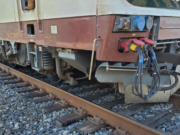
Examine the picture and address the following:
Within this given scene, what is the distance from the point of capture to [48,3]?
384 cm

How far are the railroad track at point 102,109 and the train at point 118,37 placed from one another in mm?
275

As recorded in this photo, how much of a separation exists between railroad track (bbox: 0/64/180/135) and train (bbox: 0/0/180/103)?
0.27 m

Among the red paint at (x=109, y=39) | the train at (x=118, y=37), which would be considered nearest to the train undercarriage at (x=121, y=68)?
the train at (x=118, y=37)

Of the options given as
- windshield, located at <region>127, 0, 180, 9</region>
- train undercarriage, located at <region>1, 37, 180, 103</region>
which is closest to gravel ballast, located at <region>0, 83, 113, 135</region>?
train undercarriage, located at <region>1, 37, 180, 103</region>

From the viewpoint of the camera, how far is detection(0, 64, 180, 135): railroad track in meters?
2.98

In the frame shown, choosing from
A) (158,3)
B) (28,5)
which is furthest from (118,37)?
(28,5)

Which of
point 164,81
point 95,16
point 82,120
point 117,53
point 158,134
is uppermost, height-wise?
point 95,16

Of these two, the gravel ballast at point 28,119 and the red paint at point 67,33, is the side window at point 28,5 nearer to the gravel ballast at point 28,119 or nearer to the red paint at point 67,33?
the red paint at point 67,33

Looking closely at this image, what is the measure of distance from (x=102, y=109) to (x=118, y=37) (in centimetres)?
122

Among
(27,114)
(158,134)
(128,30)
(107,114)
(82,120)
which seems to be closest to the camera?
(158,134)

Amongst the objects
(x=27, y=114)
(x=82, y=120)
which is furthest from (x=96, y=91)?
(x=27, y=114)

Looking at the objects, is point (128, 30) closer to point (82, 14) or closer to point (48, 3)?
point (82, 14)

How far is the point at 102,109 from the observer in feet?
10.8

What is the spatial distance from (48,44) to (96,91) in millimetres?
1648
